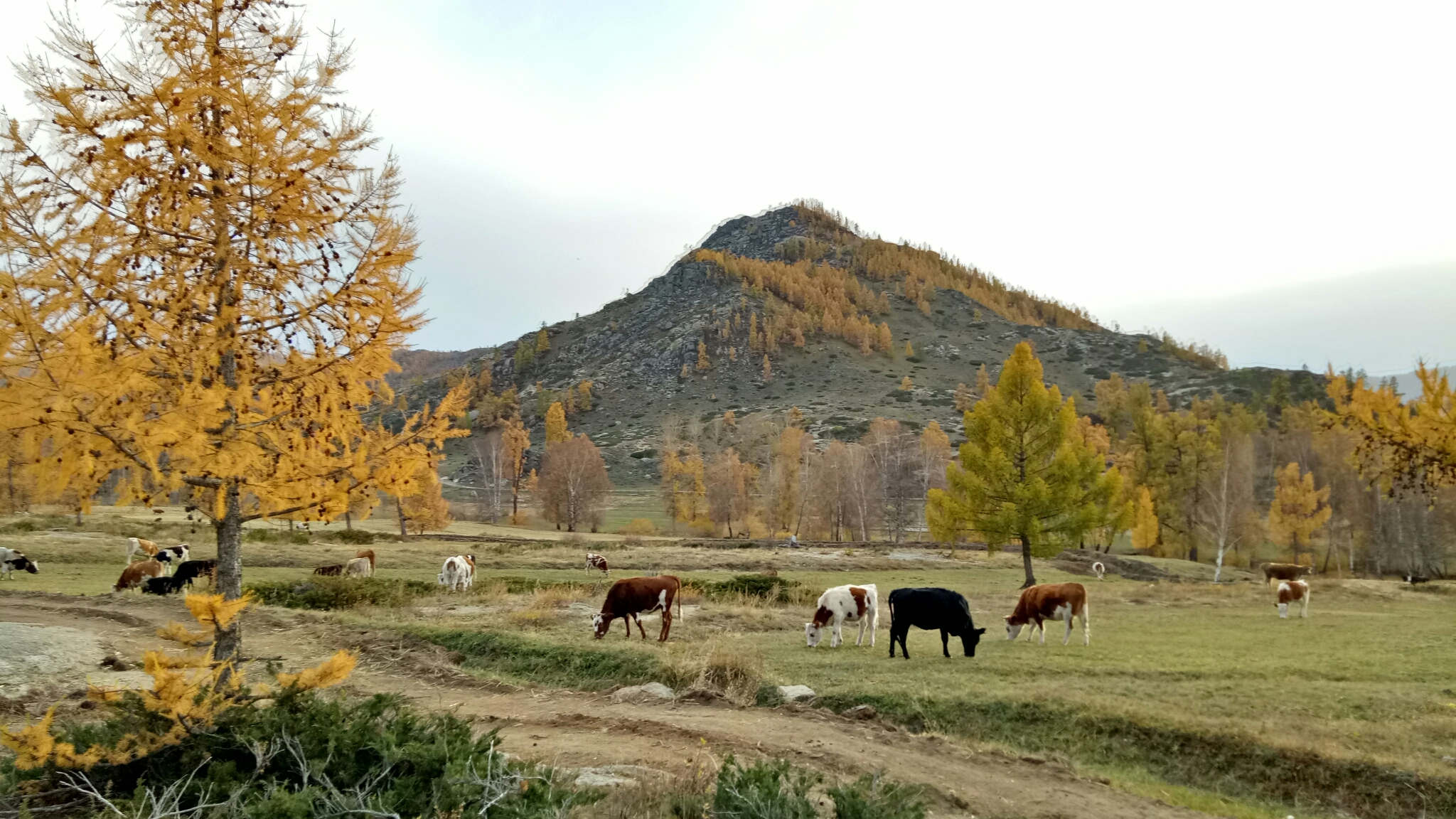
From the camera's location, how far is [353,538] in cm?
4531

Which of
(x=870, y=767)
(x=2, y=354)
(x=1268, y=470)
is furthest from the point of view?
(x=1268, y=470)

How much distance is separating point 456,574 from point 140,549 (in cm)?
1497

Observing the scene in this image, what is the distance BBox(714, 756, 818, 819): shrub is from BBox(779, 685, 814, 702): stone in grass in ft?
17.0

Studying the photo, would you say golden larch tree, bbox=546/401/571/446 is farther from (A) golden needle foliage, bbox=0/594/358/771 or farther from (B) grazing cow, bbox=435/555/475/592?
(A) golden needle foliage, bbox=0/594/358/771

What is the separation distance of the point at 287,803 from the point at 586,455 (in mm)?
73711

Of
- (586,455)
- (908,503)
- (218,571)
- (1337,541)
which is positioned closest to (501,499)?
(586,455)

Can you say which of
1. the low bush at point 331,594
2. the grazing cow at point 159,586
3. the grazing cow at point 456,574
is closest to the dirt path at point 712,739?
the low bush at point 331,594

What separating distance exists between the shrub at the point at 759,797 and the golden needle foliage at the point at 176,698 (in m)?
3.10

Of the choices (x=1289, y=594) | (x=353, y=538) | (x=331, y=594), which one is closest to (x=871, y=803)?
(x=331, y=594)

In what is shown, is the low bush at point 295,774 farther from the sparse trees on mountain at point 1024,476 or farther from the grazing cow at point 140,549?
the grazing cow at point 140,549

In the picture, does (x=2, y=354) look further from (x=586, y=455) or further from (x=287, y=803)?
(x=586, y=455)

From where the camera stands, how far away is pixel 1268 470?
75.2 m

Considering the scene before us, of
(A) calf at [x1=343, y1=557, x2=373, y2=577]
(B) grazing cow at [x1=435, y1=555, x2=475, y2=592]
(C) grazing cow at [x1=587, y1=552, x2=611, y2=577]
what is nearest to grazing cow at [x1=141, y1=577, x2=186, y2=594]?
(A) calf at [x1=343, y1=557, x2=373, y2=577]

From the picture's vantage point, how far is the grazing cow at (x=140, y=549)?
88.7 ft
